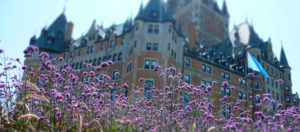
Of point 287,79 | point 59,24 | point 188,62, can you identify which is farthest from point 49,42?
point 287,79

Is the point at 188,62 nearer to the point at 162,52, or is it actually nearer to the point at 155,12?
the point at 162,52

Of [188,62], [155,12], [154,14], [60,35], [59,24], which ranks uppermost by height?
[59,24]

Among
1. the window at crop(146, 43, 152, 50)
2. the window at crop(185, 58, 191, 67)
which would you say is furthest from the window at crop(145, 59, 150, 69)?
the window at crop(185, 58, 191, 67)

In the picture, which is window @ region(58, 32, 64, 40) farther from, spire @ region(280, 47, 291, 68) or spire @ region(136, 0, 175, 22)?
spire @ region(280, 47, 291, 68)

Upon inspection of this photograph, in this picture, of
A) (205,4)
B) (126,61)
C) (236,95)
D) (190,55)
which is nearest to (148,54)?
(126,61)

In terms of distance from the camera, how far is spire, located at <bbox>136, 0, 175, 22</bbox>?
118 ft

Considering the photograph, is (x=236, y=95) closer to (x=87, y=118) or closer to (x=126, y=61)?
(x=126, y=61)

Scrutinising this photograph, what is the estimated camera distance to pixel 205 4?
76.9 metres

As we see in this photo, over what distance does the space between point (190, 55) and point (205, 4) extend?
137 ft

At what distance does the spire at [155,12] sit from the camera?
36062 mm

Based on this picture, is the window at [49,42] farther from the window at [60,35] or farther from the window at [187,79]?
the window at [187,79]

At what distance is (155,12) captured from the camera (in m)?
36.8

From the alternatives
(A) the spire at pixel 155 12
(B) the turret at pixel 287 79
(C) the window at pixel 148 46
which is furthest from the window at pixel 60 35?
(B) the turret at pixel 287 79

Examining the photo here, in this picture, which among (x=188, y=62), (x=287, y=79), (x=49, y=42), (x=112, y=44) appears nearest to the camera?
(x=188, y=62)
